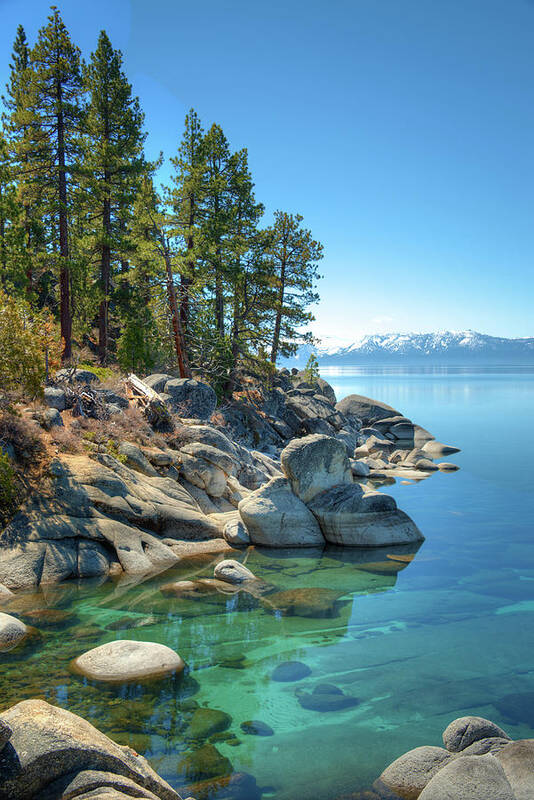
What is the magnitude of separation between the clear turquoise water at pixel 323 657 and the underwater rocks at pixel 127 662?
288mm

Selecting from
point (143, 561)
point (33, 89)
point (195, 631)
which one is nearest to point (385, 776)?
point (195, 631)

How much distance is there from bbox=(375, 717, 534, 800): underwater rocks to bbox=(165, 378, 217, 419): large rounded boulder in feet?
58.2

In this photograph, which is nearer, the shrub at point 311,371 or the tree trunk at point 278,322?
the tree trunk at point 278,322

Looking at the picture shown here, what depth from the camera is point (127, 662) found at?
956cm

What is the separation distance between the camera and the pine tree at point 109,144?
99.4 feet

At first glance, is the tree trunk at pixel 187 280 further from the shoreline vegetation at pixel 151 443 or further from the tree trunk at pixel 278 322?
the tree trunk at pixel 278 322

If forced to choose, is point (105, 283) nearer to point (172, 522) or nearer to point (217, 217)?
point (217, 217)

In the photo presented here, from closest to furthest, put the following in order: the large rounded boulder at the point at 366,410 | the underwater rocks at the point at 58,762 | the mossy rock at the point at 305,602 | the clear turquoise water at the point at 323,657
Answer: the underwater rocks at the point at 58,762 < the clear turquoise water at the point at 323,657 < the mossy rock at the point at 305,602 < the large rounded boulder at the point at 366,410

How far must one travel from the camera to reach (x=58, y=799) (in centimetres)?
462

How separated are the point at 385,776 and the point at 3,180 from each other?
23931mm

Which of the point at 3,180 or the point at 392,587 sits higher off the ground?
the point at 3,180

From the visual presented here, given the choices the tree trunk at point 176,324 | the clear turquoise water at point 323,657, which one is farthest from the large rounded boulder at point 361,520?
the tree trunk at point 176,324

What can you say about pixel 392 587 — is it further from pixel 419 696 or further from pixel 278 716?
pixel 278 716

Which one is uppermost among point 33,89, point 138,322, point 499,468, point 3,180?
point 33,89
